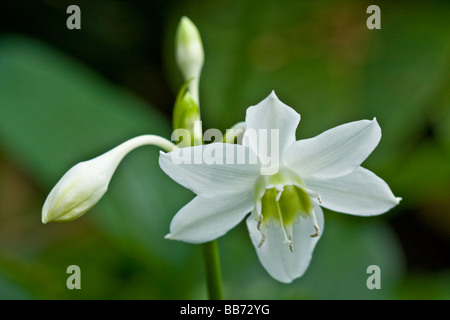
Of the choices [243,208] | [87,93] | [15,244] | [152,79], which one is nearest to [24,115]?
[87,93]

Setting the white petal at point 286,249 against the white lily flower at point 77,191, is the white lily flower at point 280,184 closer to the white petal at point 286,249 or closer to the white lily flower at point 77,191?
the white petal at point 286,249

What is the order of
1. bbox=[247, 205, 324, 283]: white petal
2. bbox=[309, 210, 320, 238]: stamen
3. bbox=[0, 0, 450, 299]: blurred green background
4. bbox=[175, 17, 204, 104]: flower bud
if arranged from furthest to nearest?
bbox=[0, 0, 450, 299]: blurred green background < bbox=[175, 17, 204, 104]: flower bud < bbox=[247, 205, 324, 283]: white petal < bbox=[309, 210, 320, 238]: stamen

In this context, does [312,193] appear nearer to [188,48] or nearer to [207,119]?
[188,48]

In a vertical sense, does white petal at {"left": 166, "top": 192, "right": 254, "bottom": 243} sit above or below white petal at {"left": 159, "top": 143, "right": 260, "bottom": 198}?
below

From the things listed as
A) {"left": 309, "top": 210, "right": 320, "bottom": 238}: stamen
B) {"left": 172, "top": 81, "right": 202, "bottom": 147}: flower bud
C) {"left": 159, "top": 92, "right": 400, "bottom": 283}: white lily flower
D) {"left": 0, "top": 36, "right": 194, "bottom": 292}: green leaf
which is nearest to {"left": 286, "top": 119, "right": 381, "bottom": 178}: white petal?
{"left": 159, "top": 92, "right": 400, "bottom": 283}: white lily flower

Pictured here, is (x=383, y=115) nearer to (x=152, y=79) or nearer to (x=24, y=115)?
(x=152, y=79)

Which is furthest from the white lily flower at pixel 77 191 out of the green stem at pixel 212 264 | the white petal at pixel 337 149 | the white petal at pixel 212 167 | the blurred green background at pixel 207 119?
the blurred green background at pixel 207 119

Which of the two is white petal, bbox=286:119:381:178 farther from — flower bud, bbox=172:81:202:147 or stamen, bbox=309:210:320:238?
flower bud, bbox=172:81:202:147
